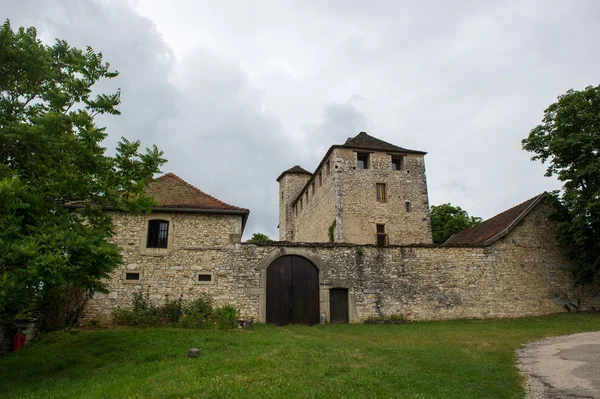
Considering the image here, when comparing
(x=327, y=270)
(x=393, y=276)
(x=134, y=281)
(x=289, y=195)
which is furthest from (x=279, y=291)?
(x=289, y=195)

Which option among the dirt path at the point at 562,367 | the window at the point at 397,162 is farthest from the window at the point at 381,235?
the dirt path at the point at 562,367

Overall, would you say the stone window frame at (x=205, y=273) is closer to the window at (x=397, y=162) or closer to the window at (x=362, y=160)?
the window at (x=362, y=160)

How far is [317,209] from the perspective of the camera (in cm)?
2769

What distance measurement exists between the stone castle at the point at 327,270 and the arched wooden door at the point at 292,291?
4 centimetres

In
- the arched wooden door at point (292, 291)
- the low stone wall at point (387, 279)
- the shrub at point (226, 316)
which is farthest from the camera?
the arched wooden door at point (292, 291)

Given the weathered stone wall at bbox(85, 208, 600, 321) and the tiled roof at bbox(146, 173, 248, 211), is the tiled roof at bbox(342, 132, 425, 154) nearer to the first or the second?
the weathered stone wall at bbox(85, 208, 600, 321)

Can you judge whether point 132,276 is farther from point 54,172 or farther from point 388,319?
point 388,319

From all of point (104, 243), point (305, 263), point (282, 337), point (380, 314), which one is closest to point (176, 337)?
point (282, 337)

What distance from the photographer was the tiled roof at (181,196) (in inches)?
610

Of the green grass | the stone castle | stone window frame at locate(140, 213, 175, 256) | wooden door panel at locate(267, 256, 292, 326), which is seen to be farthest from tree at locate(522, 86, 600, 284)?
stone window frame at locate(140, 213, 175, 256)

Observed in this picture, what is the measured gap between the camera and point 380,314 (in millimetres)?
15852

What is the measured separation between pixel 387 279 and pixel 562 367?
851 cm

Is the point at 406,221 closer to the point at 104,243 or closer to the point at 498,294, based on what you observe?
the point at 498,294

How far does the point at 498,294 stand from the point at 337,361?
36.7 feet
